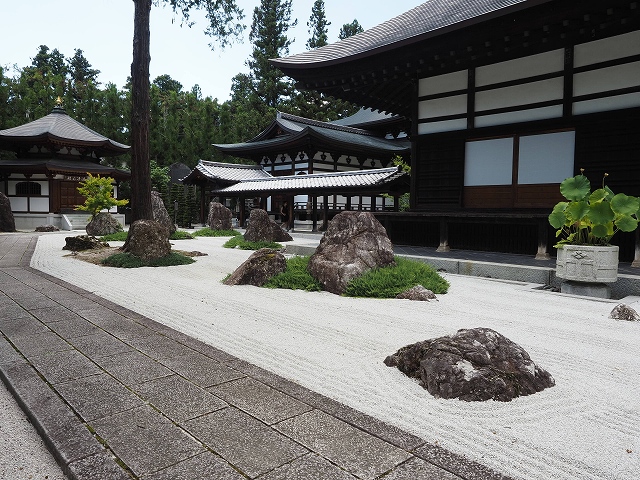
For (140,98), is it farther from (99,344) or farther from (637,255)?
(637,255)

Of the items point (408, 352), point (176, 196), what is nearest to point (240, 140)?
point (176, 196)

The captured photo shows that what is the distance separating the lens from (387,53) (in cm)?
956

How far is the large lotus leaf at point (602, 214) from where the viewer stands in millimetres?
6148

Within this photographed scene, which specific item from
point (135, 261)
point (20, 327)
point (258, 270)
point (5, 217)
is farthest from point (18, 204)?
point (20, 327)

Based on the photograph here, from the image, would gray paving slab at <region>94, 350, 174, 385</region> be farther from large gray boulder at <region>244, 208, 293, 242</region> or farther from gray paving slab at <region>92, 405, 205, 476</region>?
large gray boulder at <region>244, 208, 293, 242</region>

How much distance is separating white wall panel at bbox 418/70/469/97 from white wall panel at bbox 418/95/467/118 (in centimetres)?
21

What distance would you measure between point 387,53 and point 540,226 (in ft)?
16.6

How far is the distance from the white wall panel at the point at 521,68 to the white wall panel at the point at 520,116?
2.41 ft

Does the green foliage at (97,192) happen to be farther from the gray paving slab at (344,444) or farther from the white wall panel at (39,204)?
the gray paving slab at (344,444)

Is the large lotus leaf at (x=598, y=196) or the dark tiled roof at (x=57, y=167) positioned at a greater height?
the dark tiled roof at (x=57, y=167)

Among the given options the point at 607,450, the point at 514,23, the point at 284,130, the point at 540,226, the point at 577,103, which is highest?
the point at 284,130

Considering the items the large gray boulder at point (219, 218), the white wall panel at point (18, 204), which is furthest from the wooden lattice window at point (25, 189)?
the large gray boulder at point (219, 218)

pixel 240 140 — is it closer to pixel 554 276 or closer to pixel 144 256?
pixel 144 256

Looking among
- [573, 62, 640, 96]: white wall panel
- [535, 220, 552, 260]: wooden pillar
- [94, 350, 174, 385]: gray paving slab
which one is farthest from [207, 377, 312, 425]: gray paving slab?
[573, 62, 640, 96]: white wall panel
